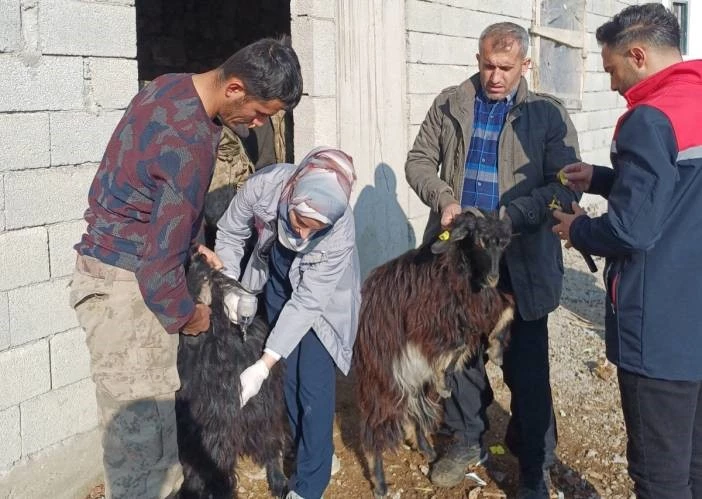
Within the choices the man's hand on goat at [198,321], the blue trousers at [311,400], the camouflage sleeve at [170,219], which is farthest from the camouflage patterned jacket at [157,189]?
the blue trousers at [311,400]

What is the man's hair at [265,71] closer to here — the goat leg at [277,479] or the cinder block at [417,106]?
the goat leg at [277,479]

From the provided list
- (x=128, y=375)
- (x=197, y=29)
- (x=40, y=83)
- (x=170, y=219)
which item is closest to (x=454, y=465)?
(x=128, y=375)

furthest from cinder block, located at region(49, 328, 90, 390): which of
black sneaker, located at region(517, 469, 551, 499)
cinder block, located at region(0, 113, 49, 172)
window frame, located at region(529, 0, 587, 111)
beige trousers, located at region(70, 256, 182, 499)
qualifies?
window frame, located at region(529, 0, 587, 111)

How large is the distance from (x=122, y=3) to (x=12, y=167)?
3.38 ft

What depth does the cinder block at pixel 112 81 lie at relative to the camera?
356 centimetres

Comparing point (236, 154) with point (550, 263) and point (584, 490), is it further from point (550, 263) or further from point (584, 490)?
point (584, 490)

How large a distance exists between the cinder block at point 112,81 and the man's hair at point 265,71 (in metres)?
1.40

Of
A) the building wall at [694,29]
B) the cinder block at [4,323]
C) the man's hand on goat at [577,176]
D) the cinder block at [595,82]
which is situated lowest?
the cinder block at [4,323]

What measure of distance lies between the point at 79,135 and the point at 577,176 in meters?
2.31

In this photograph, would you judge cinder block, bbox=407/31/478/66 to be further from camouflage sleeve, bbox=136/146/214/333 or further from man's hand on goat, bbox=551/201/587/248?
camouflage sleeve, bbox=136/146/214/333

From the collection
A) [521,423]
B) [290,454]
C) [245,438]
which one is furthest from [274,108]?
[290,454]

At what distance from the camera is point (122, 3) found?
3648 millimetres

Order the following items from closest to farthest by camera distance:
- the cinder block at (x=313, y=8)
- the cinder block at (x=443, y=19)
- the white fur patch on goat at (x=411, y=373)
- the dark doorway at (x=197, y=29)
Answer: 1. the white fur patch on goat at (x=411, y=373)
2. the cinder block at (x=313, y=8)
3. the cinder block at (x=443, y=19)
4. the dark doorway at (x=197, y=29)

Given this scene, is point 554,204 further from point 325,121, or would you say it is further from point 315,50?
point 315,50
